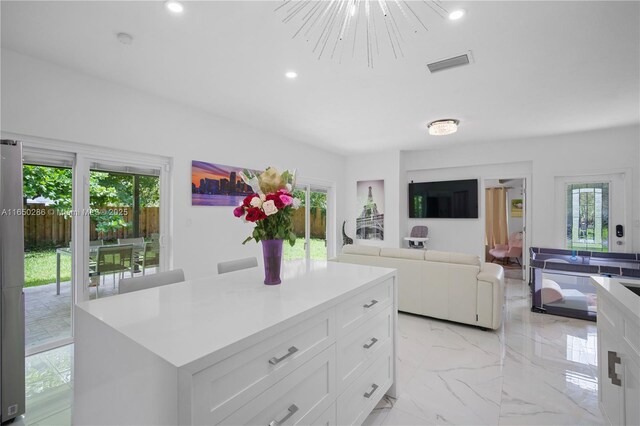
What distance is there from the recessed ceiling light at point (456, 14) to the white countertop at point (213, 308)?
5.88 ft

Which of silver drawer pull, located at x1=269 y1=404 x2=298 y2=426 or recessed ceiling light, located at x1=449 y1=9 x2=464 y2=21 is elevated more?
recessed ceiling light, located at x1=449 y1=9 x2=464 y2=21

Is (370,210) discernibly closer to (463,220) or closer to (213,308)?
(463,220)

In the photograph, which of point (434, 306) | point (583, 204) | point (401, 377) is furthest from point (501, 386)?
point (583, 204)

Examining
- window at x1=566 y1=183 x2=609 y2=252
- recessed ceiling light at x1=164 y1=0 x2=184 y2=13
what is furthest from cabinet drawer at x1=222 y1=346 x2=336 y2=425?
window at x1=566 y1=183 x2=609 y2=252

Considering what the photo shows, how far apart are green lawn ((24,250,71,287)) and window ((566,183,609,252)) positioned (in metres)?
7.16

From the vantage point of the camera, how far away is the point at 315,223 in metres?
6.15

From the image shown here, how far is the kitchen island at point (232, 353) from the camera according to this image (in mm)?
837

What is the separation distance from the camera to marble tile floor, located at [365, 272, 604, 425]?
1.88 m

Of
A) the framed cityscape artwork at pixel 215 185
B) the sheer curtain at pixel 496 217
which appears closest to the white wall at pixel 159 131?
the framed cityscape artwork at pixel 215 185

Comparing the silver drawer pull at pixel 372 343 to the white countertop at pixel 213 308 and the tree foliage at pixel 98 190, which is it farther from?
the tree foliage at pixel 98 190

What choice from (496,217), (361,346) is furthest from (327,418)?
(496,217)

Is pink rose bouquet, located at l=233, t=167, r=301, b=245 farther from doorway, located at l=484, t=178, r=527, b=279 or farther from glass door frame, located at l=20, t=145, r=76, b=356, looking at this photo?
doorway, located at l=484, t=178, r=527, b=279

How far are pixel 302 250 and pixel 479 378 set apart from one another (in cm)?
394

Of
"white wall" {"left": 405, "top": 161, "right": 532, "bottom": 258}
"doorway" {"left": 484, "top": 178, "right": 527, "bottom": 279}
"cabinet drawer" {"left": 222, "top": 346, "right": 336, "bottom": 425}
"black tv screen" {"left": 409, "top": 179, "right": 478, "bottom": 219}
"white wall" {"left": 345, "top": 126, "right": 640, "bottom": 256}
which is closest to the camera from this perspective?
"cabinet drawer" {"left": 222, "top": 346, "right": 336, "bottom": 425}
